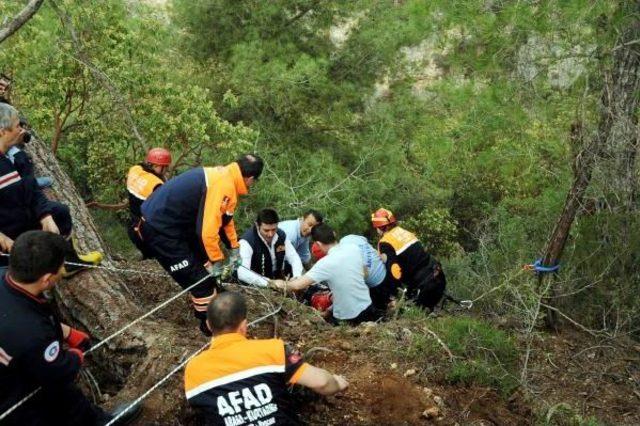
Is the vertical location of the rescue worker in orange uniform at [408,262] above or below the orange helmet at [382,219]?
below

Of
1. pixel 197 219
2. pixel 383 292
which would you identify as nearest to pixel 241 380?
pixel 197 219

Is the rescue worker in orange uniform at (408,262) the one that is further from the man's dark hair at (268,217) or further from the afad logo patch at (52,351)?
the afad logo patch at (52,351)

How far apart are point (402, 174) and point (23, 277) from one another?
43.4 feet

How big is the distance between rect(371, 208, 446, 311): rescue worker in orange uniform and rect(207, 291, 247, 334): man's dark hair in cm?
351

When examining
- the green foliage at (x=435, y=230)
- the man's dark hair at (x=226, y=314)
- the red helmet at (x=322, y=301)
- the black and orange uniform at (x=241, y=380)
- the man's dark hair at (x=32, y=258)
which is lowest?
the green foliage at (x=435, y=230)

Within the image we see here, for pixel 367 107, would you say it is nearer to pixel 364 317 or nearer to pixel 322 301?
pixel 322 301

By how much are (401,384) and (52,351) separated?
6.79 feet

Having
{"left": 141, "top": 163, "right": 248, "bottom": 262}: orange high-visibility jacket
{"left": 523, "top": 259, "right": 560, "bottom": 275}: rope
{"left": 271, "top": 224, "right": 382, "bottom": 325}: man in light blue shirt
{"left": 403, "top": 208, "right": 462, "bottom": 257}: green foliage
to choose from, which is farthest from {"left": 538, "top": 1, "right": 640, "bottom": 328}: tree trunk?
{"left": 403, "top": 208, "right": 462, "bottom": 257}: green foliage

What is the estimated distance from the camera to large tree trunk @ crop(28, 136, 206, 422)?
159 inches

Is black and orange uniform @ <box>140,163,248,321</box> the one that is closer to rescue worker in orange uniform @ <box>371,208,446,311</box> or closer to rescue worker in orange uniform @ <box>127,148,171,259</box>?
rescue worker in orange uniform @ <box>127,148,171,259</box>

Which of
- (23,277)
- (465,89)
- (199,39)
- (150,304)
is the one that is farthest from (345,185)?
(23,277)

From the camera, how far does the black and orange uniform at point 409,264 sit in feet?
20.6

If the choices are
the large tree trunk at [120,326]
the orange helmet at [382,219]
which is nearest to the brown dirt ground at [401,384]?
the large tree trunk at [120,326]

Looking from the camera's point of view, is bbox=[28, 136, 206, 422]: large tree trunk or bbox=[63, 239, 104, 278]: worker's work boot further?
bbox=[63, 239, 104, 278]: worker's work boot
